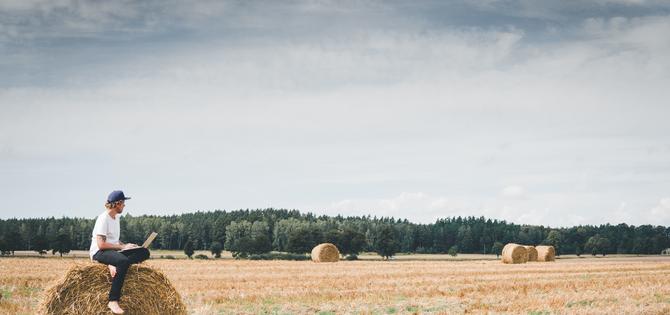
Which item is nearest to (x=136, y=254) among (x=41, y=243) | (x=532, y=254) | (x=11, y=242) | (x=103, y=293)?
(x=103, y=293)

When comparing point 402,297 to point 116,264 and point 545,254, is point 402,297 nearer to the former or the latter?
point 116,264

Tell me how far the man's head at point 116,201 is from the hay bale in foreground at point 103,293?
6.29 feet

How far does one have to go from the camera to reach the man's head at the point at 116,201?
1108 centimetres

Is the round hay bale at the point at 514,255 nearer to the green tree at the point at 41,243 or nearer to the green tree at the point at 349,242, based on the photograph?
the green tree at the point at 349,242

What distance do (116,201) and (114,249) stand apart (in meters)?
0.96

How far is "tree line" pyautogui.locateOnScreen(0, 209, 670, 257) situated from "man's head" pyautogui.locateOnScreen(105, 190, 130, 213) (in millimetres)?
106442

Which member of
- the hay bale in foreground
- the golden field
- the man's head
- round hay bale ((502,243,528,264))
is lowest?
the golden field

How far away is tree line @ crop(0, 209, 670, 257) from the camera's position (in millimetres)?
123438

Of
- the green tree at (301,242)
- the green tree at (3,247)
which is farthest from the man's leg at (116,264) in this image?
the green tree at (3,247)

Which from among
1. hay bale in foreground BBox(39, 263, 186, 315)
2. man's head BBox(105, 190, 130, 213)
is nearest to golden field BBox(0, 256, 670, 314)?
hay bale in foreground BBox(39, 263, 186, 315)

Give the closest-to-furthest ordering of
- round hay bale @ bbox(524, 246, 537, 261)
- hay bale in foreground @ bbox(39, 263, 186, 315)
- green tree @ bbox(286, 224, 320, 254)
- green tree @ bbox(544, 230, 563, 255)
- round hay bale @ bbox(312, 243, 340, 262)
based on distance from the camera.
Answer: hay bale in foreground @ bbox(39, 263, 186, 315) → round hay bale @ bbox(312, 243, 340, 262) → round hay bale @ bbox(524, 246, 537, 261) → green tree @ bbox(286, 224, 320, 254) → green tree @ bbox(544, 230, 563, 255)

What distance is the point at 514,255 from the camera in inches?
2095

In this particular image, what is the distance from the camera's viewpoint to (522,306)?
16828 millimetres

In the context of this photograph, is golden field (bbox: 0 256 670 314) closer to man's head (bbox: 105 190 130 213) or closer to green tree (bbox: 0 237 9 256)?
man's head (bbox: 105 190 130 213)
